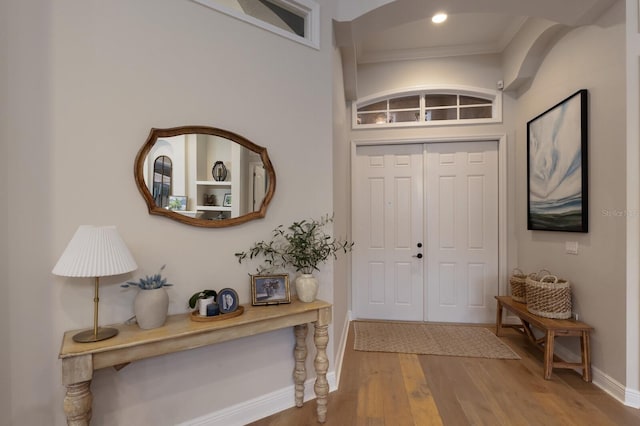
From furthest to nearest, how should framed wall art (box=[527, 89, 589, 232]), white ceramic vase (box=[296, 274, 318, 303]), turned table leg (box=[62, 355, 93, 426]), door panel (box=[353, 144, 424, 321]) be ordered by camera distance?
door panel (box=[353, 144, 424, 321])
framed wall art (box=[527, 89, 589, 232])
white ceramic vase (box=[296, 274, 318, 303])
turned table leg (box=[62, 355, 93, 426])

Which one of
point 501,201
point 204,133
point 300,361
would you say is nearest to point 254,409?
point 300,361

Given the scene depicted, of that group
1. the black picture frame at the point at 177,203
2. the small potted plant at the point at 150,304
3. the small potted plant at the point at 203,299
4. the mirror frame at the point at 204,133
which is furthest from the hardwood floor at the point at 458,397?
the black picture frame at the point at 177,203

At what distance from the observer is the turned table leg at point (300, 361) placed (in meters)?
2.03

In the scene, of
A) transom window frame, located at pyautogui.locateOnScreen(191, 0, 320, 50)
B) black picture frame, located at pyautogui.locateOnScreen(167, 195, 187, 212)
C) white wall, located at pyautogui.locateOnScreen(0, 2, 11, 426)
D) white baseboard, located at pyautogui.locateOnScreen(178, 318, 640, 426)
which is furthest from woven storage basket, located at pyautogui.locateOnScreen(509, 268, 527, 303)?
white wall, located at pyautogui.locateOnScreen(0, 2, 11, 426)

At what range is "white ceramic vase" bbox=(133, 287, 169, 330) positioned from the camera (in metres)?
→ 1.41

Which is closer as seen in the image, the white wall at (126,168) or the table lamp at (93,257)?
the table lamp at (93,257)

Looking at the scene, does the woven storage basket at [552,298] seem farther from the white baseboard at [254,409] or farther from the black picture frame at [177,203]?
the black picture frame at [177,203]

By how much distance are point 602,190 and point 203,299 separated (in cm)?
292

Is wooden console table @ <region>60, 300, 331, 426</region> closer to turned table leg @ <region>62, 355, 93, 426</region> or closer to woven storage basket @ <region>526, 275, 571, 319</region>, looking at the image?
turned table leg @ <region>62, 355, 93, 426</region>

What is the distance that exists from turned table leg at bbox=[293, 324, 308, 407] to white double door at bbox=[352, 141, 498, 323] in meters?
1.93

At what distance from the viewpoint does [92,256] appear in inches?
49.1

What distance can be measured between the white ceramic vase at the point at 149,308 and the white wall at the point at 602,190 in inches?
116

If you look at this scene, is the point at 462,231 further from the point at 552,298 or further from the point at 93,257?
the point at 93,257

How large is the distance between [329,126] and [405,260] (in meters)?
2.25
